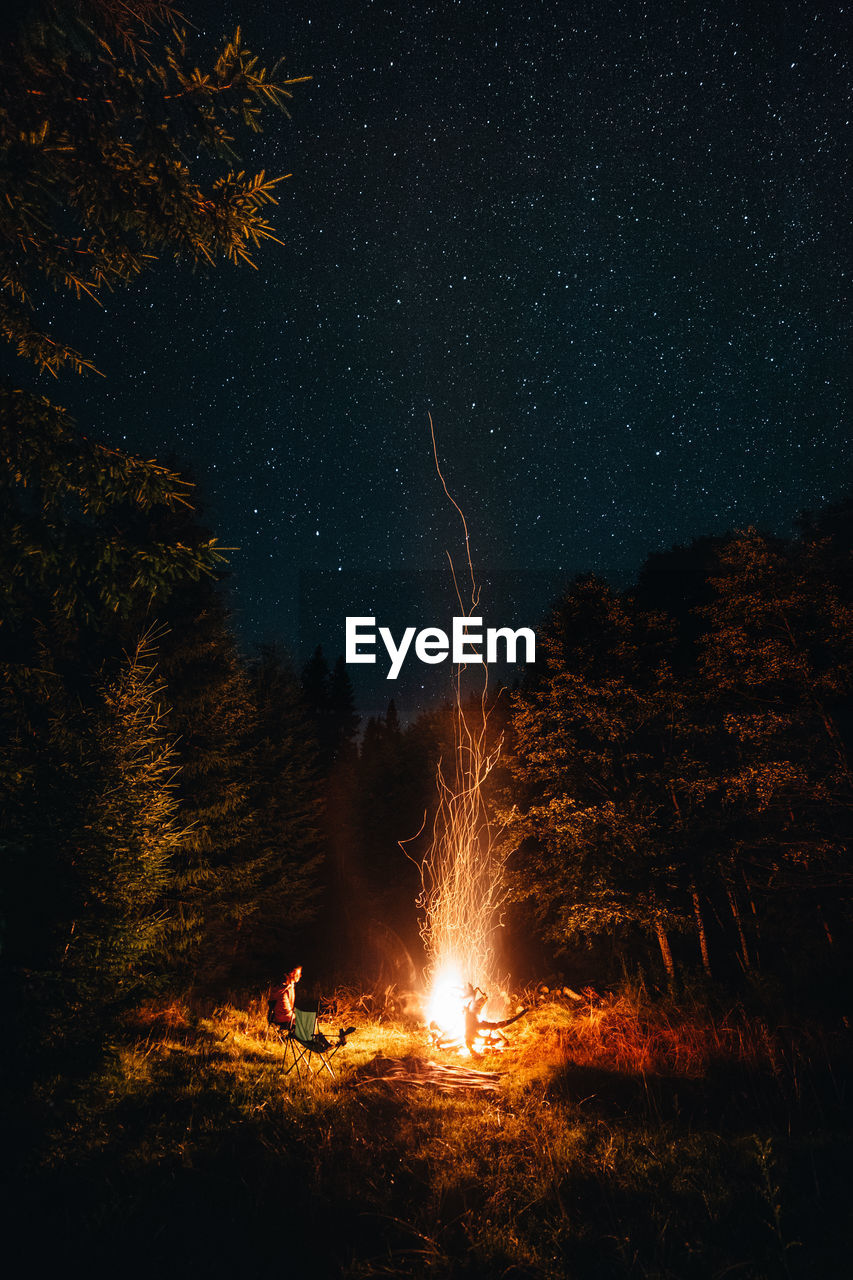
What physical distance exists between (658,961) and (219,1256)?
45.8 ft

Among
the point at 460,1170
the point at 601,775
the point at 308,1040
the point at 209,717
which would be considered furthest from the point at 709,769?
the point at 209,717

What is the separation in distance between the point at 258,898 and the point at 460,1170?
11958mm

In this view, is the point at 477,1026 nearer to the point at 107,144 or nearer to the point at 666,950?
the point at 666,950

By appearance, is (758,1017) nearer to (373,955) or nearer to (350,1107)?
(350,1107)

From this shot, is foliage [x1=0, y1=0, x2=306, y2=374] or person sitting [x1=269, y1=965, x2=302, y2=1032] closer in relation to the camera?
foliage [x1=0, y1=0, x2=306, y2=374]

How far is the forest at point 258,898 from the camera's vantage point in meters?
3.89

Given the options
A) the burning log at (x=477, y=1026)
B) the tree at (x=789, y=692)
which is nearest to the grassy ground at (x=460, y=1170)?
the burning log at (x=477, y=1026)

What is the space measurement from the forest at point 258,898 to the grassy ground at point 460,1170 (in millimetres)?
32

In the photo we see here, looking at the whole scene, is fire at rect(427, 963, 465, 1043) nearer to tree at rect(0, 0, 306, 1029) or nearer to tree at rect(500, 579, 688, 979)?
tree at rect(500, 579, 688, 979)

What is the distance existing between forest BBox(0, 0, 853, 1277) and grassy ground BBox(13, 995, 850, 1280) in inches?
1.3

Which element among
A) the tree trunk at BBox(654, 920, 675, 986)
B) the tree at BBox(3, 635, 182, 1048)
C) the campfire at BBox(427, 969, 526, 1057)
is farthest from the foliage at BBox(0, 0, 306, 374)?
the tree trunk at BBox(654, 920, 675, 986)

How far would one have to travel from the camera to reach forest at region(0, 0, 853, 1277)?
12.8ft

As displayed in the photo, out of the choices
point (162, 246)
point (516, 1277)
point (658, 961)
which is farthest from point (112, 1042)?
point (658, 961)

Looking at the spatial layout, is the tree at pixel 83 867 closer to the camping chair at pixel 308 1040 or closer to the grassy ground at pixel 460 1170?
the grassy ground at pixel 460 1170
